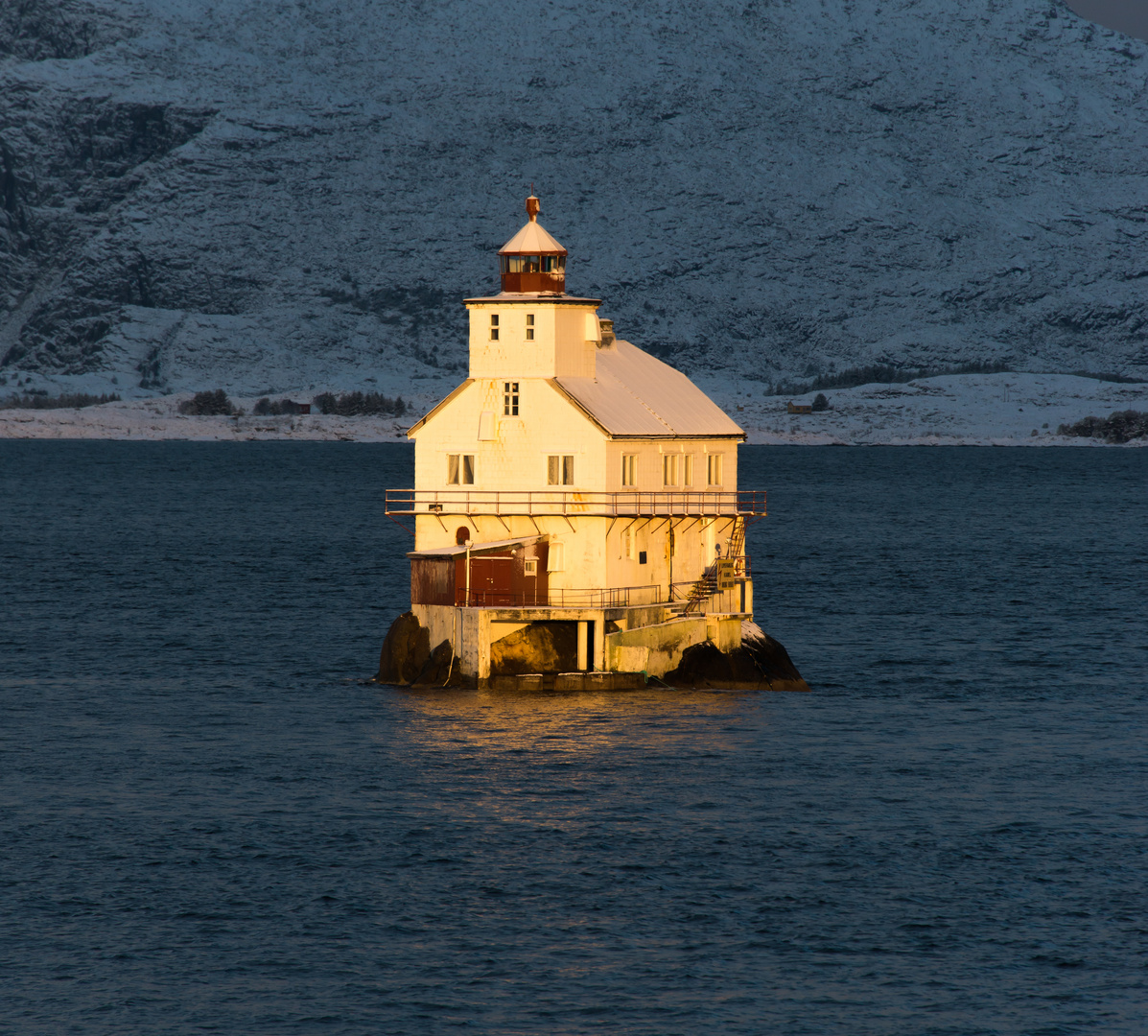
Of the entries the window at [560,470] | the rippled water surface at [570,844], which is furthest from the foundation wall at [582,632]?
the window at [560,470]

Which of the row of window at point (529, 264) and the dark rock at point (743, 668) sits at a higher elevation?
the row of window at point (529, 264)

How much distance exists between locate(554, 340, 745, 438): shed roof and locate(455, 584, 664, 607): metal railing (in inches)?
200

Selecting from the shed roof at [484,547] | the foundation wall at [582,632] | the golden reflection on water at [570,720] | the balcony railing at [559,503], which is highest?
the balcony railing at [559,503]

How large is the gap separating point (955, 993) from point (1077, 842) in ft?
35.8

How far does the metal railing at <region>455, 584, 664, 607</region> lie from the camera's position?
196 feet

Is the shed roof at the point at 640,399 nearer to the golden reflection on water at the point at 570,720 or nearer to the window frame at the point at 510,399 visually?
the window frame at the point at 510,399

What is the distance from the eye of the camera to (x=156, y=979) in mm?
37438

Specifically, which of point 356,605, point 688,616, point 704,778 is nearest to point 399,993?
point 704,778

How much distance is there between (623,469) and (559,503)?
8.18 feet

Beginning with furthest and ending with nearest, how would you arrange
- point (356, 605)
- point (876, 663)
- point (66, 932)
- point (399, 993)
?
1. point (356, 605)
2. point (876, 663)
3. point (66, 932)
4. point (399, 993)

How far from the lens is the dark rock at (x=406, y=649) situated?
6266 centimetres

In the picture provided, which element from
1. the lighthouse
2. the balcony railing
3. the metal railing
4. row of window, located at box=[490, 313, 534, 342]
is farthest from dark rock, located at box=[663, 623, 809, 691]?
row of window, located at box=[490, 313, 534, 342]

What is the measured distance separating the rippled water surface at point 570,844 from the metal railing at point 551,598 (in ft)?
9.70

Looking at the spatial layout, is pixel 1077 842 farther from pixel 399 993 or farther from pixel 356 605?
pixel 356 605
